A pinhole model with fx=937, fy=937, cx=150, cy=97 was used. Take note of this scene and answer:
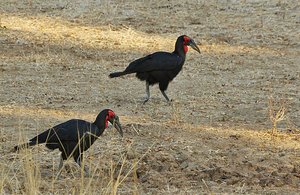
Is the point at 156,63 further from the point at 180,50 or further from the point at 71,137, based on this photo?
the point at 71,137

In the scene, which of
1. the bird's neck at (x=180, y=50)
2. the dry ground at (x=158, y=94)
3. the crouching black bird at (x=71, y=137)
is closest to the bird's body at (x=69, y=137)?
the crouching black bird at (x=71, y=137)

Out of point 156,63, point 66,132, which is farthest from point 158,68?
point 66,132

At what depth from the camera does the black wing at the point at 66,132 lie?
7691mm

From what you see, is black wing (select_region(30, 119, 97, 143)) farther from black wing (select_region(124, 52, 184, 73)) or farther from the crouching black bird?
black wing (select_region(124, 52, 184, 73))

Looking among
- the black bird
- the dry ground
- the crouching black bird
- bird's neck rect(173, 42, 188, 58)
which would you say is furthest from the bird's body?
bird's neck rect(173, 42, 188, 58)

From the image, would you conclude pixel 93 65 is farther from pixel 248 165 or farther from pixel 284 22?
pixel 248 165

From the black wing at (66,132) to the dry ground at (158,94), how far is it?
10.2 inches

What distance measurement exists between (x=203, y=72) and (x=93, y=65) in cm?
160

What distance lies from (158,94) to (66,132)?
4.52 metres

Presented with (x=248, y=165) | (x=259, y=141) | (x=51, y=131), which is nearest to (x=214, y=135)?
(x=259, y=141)

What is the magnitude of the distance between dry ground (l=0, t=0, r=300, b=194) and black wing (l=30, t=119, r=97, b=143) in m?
0.26

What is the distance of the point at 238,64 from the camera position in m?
13.8

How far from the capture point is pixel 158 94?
40.1ft

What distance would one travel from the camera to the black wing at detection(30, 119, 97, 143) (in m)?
7.69
